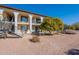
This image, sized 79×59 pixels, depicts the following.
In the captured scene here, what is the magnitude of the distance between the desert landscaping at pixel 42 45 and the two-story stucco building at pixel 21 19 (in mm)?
663

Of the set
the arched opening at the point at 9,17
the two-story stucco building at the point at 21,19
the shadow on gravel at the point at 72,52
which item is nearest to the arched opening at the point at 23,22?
the two-story stucco building at the point at 21,19

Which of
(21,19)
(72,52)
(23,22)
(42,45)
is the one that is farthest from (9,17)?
(72,52)

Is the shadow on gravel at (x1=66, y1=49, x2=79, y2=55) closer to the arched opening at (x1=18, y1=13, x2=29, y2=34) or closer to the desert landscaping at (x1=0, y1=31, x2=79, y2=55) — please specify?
the desert landscaping at (x1=0, y1=31, x2=79, y2=55)

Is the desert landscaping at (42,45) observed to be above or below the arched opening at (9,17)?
below

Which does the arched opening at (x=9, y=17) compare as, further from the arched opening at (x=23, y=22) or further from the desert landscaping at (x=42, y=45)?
the desert landscaping at (x=42, y=45)

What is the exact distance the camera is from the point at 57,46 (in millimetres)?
12000

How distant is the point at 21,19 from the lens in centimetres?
A: 1358

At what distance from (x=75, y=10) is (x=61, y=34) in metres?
2.03

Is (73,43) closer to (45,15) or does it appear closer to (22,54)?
(45,15)

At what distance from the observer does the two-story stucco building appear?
1266 centimetres

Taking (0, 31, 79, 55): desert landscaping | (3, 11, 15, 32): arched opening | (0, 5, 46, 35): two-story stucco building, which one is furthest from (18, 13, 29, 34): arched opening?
(0, 31, 79, 55): desert landscaping

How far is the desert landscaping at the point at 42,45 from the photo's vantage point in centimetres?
1130

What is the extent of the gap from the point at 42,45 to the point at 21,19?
2.79m
